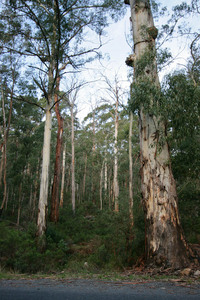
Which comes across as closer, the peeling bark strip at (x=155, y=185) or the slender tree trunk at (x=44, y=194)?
the peeling bark strip at (x=155, y=185)

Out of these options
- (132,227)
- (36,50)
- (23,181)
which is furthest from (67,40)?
(23,181)

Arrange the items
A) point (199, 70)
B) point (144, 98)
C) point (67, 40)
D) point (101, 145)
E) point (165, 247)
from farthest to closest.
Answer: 1. point (101, 145)
2. point (199, 70)
3. point (67, 40)
4. point (144, 98)
5. point (165, 247)

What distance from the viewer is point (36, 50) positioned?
1047 centimetres

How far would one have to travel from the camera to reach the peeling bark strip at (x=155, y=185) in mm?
5074

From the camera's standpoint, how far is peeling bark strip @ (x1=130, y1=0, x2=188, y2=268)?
16.6 feet

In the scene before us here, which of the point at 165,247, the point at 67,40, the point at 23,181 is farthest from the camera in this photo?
the point at 23,181

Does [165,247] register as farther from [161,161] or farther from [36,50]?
[36,50]

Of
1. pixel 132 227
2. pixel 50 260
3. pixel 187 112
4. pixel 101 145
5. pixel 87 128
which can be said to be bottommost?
pixel 50 260

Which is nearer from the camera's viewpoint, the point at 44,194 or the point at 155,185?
the point at 155,185

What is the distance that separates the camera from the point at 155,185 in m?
5.59

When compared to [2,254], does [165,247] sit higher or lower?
higher

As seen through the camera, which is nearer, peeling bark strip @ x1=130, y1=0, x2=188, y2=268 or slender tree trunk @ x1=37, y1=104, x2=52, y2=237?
peeling bark strip @ x1=130, y1=0, x2=188, y2=268

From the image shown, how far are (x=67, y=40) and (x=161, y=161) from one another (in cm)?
707

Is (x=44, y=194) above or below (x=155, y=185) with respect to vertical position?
below
